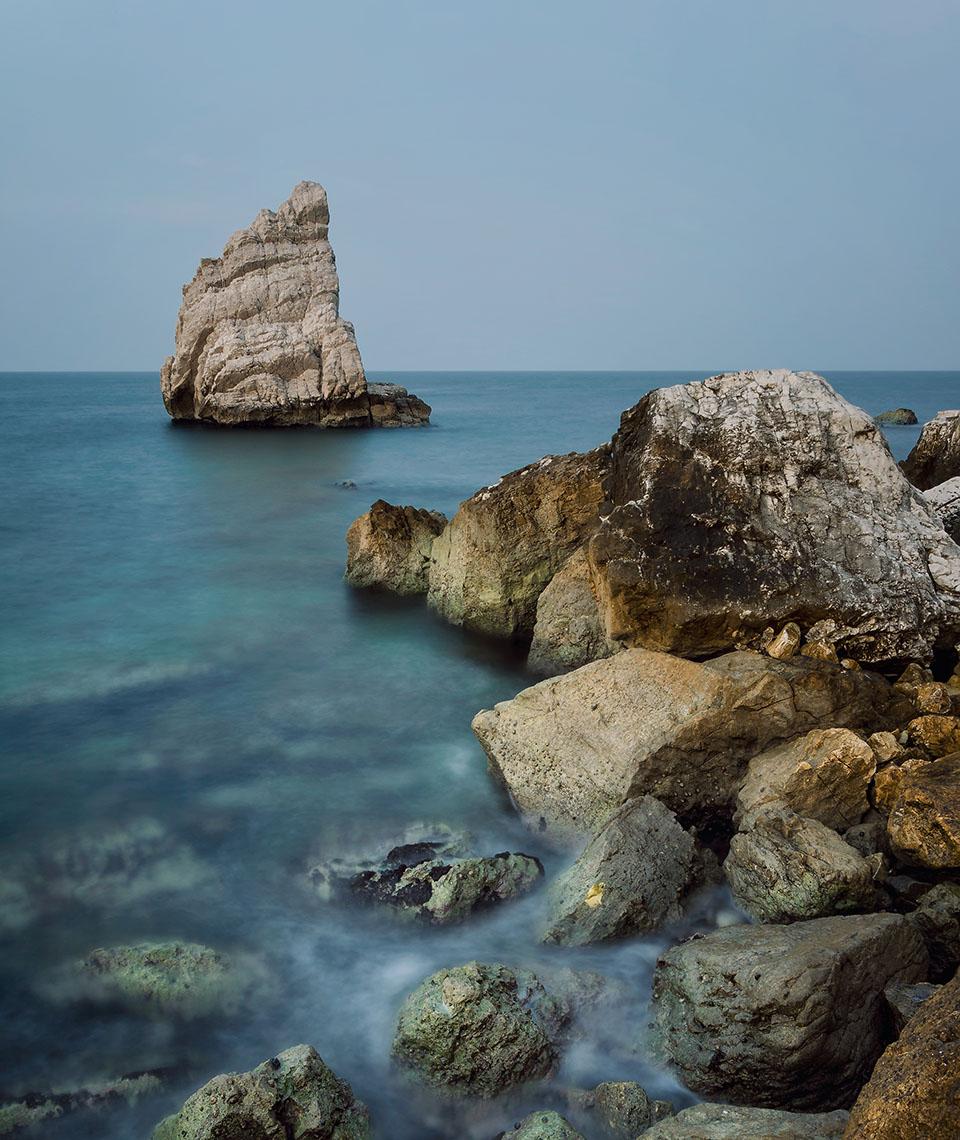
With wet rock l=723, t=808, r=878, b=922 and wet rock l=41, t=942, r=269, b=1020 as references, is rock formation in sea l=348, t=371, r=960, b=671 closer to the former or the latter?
wet rock l=723, t=808, r=878, b=922

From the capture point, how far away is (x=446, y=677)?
1107 centimetres

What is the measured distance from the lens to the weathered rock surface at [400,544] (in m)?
13.6

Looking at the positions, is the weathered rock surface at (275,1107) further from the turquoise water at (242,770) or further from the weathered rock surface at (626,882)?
the weathered rock surface at (626,882)

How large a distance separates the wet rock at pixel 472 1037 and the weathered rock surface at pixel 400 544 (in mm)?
8796

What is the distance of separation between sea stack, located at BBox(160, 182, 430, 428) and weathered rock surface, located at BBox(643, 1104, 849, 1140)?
40.1 meters

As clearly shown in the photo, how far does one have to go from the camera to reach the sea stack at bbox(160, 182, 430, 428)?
41.5 meters

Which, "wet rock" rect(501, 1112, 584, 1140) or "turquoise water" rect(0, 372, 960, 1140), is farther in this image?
"turquoise water" rect(0, 372, 960, 1140)

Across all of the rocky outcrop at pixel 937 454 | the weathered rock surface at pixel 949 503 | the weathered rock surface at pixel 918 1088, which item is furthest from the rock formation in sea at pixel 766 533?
the rocky outcrop at pixel 937 454

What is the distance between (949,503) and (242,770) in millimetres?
8498

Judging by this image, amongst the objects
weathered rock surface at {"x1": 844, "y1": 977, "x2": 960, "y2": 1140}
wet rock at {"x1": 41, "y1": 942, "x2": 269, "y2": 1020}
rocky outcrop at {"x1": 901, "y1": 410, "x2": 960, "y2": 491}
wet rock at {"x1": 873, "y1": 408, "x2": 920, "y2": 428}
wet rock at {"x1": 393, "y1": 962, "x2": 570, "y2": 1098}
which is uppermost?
wet rock at {"x1": 873, "y1": 408, "x2": 920, "y2": 428}

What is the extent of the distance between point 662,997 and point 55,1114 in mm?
3276

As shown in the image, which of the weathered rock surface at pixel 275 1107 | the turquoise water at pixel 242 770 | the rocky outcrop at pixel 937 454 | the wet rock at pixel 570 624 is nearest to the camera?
the weathered rock surface at pixel 275 1107

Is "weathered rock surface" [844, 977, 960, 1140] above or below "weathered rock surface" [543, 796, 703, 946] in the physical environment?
above

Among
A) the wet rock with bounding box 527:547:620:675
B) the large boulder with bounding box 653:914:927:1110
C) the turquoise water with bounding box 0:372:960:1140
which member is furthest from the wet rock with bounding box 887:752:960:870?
the wet rock with bounding box 527:547:620:675
